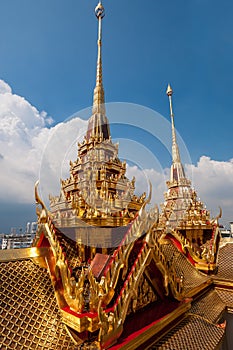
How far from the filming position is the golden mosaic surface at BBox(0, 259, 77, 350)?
7.22ft

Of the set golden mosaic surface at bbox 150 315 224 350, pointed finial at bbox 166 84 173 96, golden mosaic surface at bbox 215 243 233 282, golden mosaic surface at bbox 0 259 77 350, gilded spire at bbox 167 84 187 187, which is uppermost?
pointed finial at bbox 166 84 173 96

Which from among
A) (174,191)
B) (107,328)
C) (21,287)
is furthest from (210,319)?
(174,191)

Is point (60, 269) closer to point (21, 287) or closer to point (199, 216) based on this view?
point (21, 287)

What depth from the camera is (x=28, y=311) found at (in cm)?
250

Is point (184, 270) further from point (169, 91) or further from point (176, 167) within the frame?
point (169, 91)

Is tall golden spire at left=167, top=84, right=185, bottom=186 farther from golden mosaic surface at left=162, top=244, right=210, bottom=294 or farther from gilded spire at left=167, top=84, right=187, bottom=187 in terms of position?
golden mosaic surface at left=162, top=244, right=210, bottom=294

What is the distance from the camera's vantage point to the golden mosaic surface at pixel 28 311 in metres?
2.20


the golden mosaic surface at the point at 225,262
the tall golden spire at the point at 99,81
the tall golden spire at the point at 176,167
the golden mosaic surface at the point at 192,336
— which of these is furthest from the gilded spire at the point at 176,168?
the golden mosaic surface at the point at 192,336

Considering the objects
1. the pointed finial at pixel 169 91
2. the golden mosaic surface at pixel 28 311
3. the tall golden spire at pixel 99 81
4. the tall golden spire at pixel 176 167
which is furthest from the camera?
the pointed finial at pixel 169 91

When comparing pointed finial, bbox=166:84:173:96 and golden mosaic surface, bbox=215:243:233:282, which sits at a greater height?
pointed finial, bbox=166:84:173:96

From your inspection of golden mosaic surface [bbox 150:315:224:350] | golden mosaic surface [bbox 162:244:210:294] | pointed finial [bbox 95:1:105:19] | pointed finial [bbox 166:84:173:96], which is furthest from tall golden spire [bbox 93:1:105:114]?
pointed finial [bbox 166:84:173:96]

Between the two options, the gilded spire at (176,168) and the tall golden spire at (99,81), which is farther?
the gilded spire at (176,168)

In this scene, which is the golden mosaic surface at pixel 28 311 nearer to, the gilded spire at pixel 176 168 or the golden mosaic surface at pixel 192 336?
the golden mosaic surface at pixel 192 336

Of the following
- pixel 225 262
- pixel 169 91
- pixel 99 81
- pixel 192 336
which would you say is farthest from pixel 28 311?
pixel 169 91
